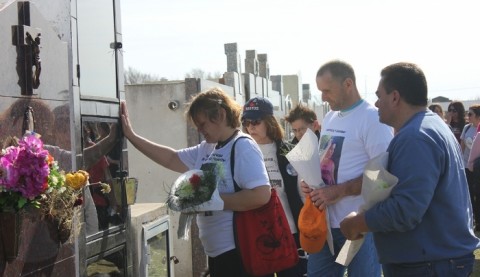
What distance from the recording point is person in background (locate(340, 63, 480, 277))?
2.89 m

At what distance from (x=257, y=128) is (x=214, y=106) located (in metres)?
1.28

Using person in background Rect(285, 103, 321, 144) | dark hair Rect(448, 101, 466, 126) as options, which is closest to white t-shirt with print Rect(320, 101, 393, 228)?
person in background Rect(285, 103, 321, 144)

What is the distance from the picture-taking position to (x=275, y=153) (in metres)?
5.02

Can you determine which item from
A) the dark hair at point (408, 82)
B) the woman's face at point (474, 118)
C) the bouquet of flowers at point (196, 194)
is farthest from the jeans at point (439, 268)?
the woman's face at point (474, 118)

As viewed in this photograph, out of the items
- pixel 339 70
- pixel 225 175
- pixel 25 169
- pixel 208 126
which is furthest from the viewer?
pixel 339 70

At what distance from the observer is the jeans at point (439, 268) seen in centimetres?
296

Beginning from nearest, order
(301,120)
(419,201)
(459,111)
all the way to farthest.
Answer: (419,201) → (301,120) → (459,111)

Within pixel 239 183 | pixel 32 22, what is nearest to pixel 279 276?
pixel 239 183

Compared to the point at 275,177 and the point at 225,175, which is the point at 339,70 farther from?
the point at 275,177

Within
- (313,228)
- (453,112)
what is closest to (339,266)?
(313,228)

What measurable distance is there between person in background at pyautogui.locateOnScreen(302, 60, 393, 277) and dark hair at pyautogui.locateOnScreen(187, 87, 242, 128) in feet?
2.15

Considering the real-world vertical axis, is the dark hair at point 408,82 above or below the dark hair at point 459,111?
above

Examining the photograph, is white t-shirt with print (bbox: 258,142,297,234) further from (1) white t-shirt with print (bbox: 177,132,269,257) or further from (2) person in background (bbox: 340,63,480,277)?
(2) person in background (bbox: 340,63,480,277)

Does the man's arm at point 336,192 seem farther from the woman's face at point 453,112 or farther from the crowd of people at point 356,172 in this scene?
the woman's face at point 453,112
